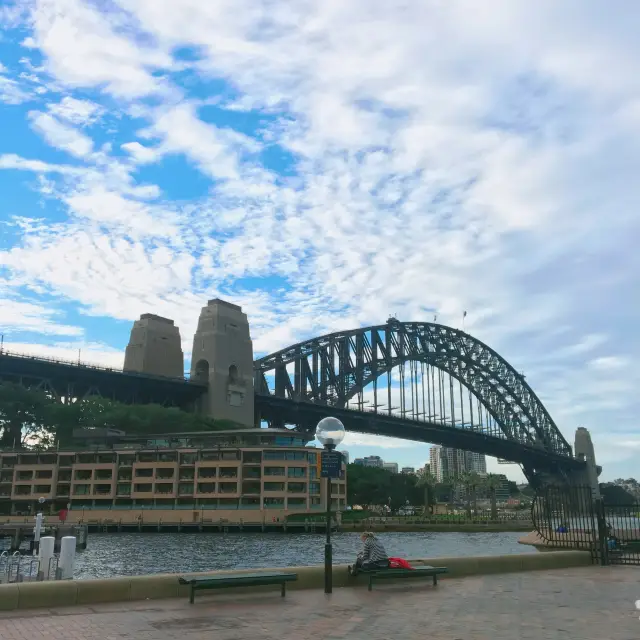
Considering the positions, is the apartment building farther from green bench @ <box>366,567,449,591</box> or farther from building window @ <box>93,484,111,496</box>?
green bench @ <box>366,567,449,591</box>

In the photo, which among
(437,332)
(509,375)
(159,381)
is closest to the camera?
(159,381)

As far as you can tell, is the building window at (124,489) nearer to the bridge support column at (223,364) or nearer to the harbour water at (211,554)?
the bridge support column at (223,364)

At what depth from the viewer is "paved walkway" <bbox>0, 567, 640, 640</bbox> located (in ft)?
33.7

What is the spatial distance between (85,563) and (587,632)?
139 ft

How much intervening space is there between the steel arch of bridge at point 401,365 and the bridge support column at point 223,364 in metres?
8.40

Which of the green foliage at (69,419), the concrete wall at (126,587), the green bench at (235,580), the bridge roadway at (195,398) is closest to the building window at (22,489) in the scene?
the green foliage at (69,419)

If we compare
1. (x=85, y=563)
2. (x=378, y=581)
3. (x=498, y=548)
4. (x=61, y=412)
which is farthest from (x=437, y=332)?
(x=378, y=581)

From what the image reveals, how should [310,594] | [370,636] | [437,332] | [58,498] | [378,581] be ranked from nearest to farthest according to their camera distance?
1. [370,636]
2. [310,594]
3. [378,581]
4. [58,498]
5. [437,332]

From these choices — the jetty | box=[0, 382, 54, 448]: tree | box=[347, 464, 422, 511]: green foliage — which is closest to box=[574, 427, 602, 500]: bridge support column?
box=[347, 464, 422, 511]: green foliage

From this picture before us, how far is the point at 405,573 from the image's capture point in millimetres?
15391

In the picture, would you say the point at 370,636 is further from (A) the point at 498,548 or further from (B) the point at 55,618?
(A) the point at 498,548

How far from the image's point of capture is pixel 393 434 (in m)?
141

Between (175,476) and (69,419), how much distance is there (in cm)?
2214

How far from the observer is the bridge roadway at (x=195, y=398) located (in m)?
112
